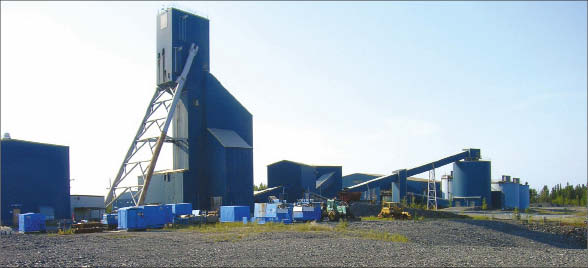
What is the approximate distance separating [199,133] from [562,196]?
5996 centimetres

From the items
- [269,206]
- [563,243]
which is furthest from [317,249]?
[563,243]

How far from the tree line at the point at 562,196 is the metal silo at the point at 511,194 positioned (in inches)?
638

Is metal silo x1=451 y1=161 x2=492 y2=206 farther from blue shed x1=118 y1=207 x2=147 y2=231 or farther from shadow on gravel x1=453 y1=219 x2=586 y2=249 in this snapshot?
blue shed x1=118 y1=207 x2=147 y2=231

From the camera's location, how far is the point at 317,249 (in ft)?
60.8

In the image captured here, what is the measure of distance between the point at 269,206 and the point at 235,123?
12097mm

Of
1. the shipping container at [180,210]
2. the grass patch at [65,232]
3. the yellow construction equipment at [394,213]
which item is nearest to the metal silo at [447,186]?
the yellow construction equipment at [394,213]

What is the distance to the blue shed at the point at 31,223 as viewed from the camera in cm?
2895

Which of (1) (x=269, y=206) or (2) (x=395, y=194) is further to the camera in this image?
(2) (x=395, y=194)

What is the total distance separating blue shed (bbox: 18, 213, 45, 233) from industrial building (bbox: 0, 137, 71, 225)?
2.74 m

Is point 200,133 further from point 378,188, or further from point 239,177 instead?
point 378,188

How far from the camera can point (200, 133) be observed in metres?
42.3

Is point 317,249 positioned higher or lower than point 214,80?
lower

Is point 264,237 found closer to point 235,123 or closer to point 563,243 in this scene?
point 563,243

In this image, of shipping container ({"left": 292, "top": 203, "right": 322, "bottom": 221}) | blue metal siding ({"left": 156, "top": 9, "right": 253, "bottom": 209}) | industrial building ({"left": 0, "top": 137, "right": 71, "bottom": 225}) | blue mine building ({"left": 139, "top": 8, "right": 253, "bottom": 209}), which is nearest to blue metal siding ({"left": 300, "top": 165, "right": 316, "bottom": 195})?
blue metal siding ({"left": 156, "top": 9, "right": 253, "bottom": 209})
